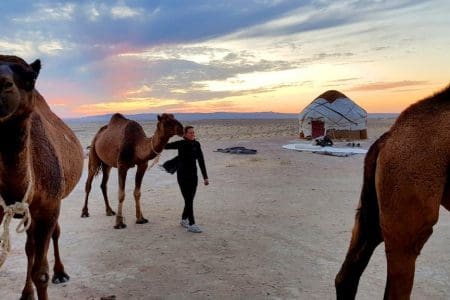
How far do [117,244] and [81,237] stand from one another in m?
0.78

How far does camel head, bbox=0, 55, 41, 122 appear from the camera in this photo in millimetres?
2402

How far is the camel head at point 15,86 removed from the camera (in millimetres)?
2402

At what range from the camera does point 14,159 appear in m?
2.76

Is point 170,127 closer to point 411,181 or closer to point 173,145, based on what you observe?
point 173,145

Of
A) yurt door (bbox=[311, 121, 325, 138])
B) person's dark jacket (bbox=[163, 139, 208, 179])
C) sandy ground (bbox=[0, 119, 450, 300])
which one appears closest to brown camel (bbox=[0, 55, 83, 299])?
sandy ground (bbox=[0, 119, 450, 300])

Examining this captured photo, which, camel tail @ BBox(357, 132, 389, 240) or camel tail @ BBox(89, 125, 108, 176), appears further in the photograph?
camel tail @ BBox(89, 125, 108, 176)

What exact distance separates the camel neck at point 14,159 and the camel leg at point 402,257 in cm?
240

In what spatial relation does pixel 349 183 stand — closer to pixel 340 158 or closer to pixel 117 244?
pixel 340 158

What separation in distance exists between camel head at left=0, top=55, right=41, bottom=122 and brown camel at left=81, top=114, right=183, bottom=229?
15.3ft

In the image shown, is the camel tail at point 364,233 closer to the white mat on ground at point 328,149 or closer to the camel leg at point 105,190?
the camel leg at point 105,190

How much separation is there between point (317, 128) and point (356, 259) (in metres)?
23.9

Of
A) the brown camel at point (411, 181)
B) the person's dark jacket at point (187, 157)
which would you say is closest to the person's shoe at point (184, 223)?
the person's dark jacket at point (187, 157)

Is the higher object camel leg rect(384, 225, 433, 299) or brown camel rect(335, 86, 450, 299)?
brown camel rect(335, 86, 450, 299)

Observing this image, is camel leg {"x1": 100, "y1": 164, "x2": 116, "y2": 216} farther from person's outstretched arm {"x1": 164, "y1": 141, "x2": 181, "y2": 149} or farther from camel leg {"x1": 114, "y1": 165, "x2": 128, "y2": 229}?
person's outstretched arm {"x1": 164, "y1": 141, "x2": 181, "y2": 149}
